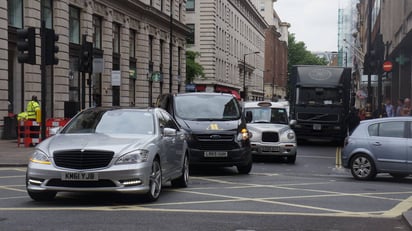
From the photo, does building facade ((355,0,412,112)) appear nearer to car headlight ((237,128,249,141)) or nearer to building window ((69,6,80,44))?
car headlight ((237,128,249,141))

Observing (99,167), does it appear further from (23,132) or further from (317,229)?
(23,132)

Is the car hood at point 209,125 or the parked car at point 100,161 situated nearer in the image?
the parked car at point 100,161

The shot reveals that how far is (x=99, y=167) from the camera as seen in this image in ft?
29.3

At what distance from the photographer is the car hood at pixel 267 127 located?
1797 centimetres

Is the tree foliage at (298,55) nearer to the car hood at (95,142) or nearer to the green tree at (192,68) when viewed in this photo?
the green tree at (192,68)

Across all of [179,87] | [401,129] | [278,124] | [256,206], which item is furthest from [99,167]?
[179,87]

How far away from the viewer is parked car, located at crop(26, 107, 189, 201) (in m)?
8.91

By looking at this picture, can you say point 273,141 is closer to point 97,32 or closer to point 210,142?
point 210,142

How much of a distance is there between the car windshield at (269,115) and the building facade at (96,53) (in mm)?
5530

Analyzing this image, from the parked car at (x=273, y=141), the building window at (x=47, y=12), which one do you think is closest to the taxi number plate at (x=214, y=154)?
the parked car at (x=273, y=141)

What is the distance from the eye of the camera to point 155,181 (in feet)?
31.8

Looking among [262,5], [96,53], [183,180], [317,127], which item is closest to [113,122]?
[183,180]

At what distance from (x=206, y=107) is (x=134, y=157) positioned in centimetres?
608

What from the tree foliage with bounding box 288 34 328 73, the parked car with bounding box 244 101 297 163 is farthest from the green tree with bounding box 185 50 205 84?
the tree foliage with bounding box 288 34 328 73
